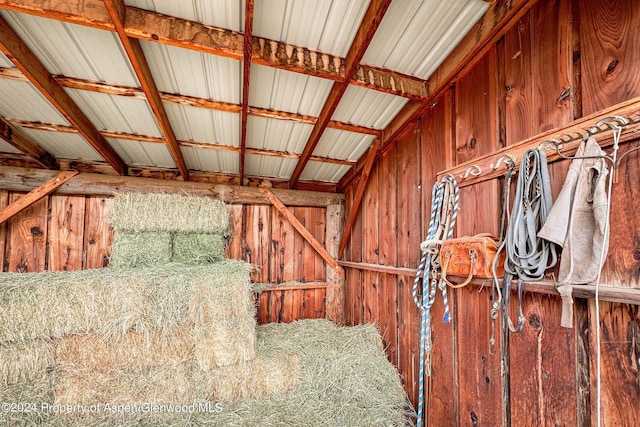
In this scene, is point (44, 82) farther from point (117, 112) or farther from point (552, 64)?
point (552, 64)

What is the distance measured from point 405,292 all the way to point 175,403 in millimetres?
2110

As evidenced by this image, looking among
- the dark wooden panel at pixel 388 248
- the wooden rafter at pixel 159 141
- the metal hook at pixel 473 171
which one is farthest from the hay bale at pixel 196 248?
the metal hook at pixel 473 171

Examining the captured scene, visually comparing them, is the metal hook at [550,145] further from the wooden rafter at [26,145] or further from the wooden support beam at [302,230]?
the wooden rafter at [26,145]

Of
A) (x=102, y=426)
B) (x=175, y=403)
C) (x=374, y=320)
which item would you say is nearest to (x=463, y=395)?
(x=374, y=320)

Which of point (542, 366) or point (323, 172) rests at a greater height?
point (323, 172)

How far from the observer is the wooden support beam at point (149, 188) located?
2.63m

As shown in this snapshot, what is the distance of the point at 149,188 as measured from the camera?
297cm

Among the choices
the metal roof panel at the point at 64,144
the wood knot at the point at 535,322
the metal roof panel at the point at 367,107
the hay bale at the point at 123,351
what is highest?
the metal roof panel at the point at 367,107

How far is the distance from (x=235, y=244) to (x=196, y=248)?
0.53 metres

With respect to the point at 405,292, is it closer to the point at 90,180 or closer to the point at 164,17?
the point at 164,17

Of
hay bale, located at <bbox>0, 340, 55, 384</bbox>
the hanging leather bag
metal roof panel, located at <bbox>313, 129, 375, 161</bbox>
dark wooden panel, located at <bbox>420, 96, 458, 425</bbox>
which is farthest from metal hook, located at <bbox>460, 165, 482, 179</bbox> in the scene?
hay bale, located at <bbox>0, 340, 55, 384</bbox>

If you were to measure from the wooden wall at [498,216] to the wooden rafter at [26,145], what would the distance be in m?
3.51

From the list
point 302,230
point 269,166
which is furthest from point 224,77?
point 302,230

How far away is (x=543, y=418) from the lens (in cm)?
113
